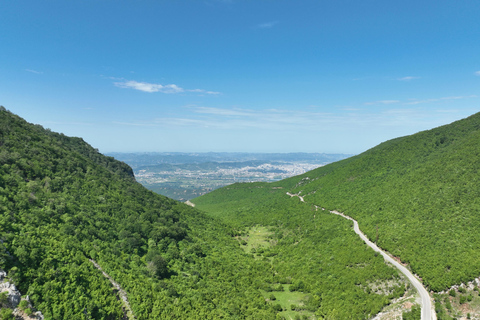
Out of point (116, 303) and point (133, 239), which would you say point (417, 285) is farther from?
point (133, 239)

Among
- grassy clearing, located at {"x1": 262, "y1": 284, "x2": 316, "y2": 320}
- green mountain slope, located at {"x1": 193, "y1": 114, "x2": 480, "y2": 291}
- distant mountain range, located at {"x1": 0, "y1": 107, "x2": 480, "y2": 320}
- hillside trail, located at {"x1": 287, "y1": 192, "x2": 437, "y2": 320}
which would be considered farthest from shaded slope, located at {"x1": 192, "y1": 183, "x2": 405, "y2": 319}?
green mountain slope, located at {"x1": 193, "y1": 114, "x2": 480, "y2": 291}

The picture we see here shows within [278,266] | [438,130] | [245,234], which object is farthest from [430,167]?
[245,234]

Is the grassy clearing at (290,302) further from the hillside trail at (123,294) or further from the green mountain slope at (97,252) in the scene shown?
the hillside trail at (123,294)

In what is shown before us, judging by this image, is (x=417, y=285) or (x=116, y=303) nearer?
(x=116, y=303)

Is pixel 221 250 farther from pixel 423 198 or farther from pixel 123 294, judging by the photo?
pixel 423 198

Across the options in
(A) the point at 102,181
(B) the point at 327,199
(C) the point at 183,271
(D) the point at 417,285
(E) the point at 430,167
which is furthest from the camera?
(B) the point at 327,199

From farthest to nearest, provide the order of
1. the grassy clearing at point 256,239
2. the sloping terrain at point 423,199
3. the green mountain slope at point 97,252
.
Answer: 1. the grassy clearing at point 256,239
2. the sloping terrain at point 423,199
3. the green mountain slope at point 97,252

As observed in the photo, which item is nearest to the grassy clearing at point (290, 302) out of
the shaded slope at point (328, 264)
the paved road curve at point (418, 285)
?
the shaded slope at point (328, 264)
